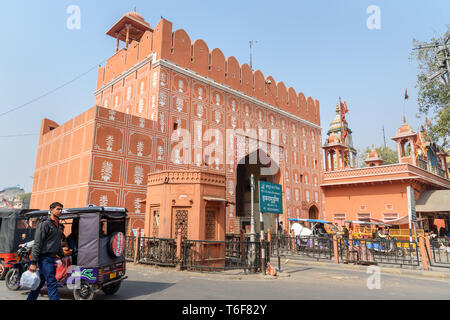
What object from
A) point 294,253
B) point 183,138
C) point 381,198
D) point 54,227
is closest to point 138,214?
point 183,138

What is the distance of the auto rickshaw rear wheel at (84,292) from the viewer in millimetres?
5933

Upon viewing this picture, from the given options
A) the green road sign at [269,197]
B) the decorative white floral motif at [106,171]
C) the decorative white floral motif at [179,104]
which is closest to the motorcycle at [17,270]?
the green road sign at [269,197]

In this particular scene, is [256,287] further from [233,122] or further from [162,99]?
[233,122]

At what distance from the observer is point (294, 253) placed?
17312mm

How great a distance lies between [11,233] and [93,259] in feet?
13.4

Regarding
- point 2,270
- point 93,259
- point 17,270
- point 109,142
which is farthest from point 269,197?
point 109,142

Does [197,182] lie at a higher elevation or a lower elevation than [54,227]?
higher

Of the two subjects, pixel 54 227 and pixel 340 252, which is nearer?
pixel 54 227

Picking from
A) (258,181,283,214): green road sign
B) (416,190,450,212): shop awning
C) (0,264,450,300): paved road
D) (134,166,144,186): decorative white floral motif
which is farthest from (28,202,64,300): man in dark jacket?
(416,190,450,212): shop awning

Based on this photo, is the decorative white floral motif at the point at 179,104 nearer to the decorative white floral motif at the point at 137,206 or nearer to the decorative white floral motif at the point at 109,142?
the decorative white floral motif at the point at 109,142

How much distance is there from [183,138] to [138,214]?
19.7 feet

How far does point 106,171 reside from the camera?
1681 cm
